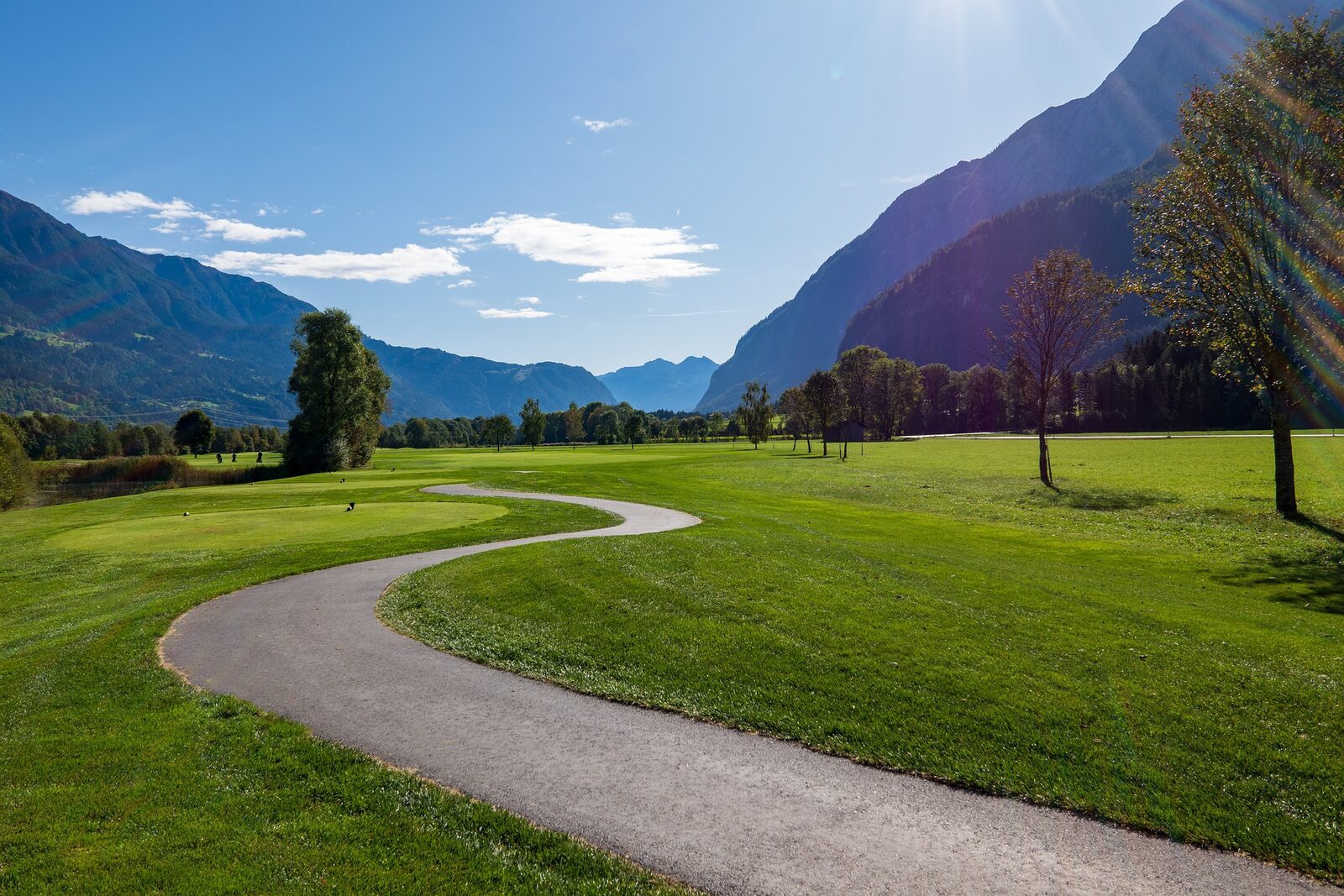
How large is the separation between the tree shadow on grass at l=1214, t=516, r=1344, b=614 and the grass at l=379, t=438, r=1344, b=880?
117 mm

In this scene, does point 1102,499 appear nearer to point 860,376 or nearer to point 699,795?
point 699,795

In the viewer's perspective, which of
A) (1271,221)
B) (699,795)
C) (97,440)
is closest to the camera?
(699,795)

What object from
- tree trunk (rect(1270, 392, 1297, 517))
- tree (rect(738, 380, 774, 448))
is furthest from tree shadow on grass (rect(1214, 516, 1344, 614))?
tree (rect(738, 380, 774, 448))

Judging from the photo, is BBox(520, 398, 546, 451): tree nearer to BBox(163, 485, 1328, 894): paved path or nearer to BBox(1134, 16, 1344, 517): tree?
BBox(1134, 16, 1344, 517): tree

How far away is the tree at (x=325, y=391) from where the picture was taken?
7375 centimetres

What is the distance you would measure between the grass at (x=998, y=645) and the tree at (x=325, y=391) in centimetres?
6435

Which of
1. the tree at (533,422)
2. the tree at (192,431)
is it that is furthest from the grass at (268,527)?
the tree at (533,422)

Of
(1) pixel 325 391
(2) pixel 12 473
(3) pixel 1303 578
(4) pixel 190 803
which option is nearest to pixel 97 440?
(1) pixel 325 391

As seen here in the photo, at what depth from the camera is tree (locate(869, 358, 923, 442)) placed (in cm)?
14812

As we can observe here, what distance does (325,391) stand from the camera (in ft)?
243

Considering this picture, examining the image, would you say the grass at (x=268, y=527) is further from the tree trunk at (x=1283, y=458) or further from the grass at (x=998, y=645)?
the tree trunk at (x=1283, y=458)

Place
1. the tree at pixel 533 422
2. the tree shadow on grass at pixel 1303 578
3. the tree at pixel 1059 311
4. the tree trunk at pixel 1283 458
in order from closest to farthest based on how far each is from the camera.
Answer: the tree shadow on grass at pixel 1303 578
the tree trunk at pixel 1283 458
the tree at pixel 1059 311
the tree at pixel 533 422

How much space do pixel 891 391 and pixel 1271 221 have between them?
123540 millimetres

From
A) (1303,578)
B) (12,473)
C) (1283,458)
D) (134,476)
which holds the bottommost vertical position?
(1303,578)
